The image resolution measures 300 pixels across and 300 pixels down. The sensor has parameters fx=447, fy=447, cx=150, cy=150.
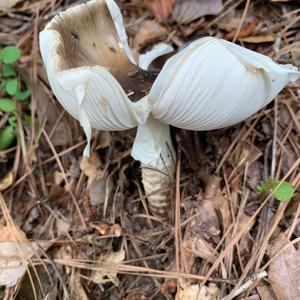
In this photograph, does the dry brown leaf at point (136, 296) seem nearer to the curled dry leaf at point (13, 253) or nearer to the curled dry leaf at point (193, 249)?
the curled dry leaf at point (193, 249)

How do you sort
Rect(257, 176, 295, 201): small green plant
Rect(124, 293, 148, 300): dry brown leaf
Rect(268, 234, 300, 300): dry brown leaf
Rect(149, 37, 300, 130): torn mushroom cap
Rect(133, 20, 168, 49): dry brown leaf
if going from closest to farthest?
Rect(149, 37, 300, 130): torn mushroom cap, Rect(268, 234, 300, 300): dry brown leaf, Rect(257, 176, 295, 201): small green plant, Rect(124, 293, 148, 300): dry brown leaf, Rect(133, 20, 168, 49): dry brown leaf

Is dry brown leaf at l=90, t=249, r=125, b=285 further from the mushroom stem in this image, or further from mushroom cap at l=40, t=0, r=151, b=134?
mushroom cap at l=40, t=0, r=151, b=134

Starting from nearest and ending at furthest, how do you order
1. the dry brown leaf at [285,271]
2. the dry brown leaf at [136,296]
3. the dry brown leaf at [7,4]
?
the dry brown leaf at [285,271] → the dry brown leaf at [136,296] → the dry brown leaf at [7,4]

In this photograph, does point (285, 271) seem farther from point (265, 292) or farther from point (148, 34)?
point (148, 34)

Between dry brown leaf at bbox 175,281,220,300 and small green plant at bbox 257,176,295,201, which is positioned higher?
small green plant at bbox 257,176,295,201

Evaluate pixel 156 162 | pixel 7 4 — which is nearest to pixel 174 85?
pixel 156 162

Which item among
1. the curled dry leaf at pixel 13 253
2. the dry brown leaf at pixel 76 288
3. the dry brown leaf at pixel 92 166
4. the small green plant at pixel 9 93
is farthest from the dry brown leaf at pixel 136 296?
the small green plant at pixel 9 93

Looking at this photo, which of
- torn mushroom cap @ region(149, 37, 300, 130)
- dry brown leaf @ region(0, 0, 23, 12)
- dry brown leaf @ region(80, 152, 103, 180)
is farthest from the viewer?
dry brown leaf @ region(0, 0, 23, 12)

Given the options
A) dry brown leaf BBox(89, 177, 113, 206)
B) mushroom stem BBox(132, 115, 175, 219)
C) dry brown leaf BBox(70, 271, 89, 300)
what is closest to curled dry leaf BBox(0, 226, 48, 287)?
dry brown leaf BBox(70, 271, 89, 300)
